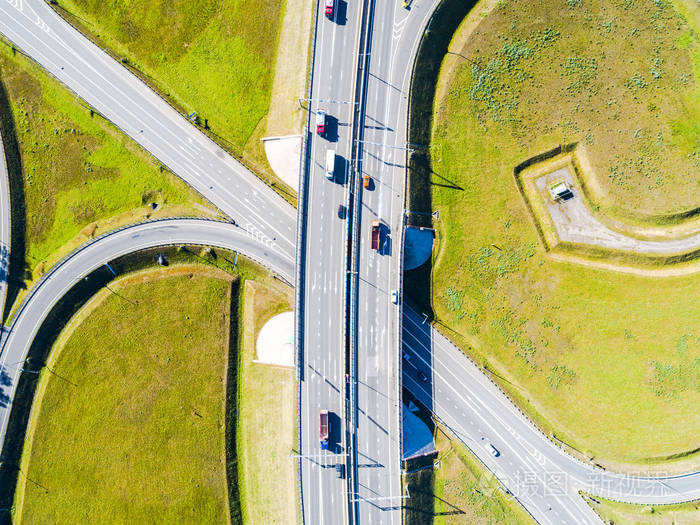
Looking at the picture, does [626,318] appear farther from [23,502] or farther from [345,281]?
[23,502]

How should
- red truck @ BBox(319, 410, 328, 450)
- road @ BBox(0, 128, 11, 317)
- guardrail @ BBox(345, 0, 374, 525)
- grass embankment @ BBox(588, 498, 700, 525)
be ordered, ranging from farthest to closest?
road @ BBox(0, 128, 11, 317)
grass embankment @ BBox(588, 498, 700, 525)
guardrail @ BBox(345, 0, 374, 525)
red truck @ BBox(319, 410, 328, 450)

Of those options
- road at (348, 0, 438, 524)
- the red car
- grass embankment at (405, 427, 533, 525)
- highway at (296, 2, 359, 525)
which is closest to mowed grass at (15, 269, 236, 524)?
highway at (296, 2, 359, 525)

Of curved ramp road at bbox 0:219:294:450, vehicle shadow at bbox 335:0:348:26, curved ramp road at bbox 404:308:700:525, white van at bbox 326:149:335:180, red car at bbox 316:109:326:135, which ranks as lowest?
curved ramp road at bbox 404:308:700:525

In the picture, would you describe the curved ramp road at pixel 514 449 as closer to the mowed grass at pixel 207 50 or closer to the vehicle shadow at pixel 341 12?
the mowed grass at pixel 207 50

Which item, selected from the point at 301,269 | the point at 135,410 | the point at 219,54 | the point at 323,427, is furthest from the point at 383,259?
the point at 135,410

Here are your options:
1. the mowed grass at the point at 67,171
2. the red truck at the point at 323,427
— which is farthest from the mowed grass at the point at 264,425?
the mowed grass at the point at 67,171

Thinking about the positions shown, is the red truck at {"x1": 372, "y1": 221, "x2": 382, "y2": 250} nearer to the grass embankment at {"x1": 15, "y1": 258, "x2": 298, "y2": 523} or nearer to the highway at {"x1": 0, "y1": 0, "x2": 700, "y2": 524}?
the highway at {"x1": 0, "y1": 0, "x2": 700, "y2": 524}
